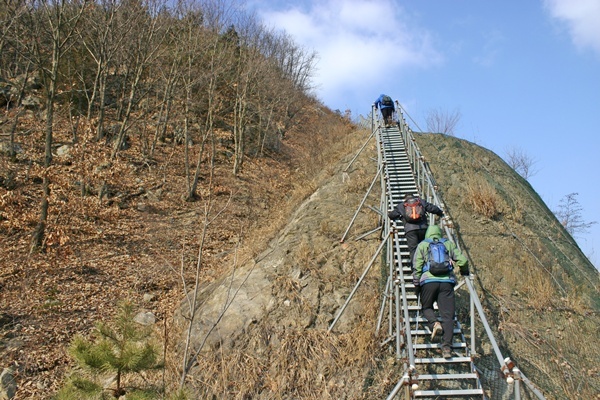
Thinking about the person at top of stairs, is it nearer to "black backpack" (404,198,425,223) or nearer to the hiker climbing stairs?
the hiker climbing stairs

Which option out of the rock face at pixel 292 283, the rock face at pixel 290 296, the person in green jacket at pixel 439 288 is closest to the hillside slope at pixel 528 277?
the person in green jacket at pixel 439 288

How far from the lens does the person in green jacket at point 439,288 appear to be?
6.09m

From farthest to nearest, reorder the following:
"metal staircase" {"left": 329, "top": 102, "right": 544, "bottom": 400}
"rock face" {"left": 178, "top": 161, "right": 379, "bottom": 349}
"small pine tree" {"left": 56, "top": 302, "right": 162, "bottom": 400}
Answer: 1. "rock face" {"left": 178, "top": 161, "right": 379, "bottom": 349}
2. "metal staircase" {"left": 329, "top": 102, "right": 544, "bottom": 400}
3. "small pine tree" {"left": 56, "top": 302, "right": 162, "bottom": 400}

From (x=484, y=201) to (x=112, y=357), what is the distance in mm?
→ 9744

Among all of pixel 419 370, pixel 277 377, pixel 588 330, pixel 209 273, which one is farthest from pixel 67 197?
pixel 588 330

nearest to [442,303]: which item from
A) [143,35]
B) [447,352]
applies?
[447,352]

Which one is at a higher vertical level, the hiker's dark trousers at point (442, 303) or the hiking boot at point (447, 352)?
the hiker's dark trousers at point (442, 303)

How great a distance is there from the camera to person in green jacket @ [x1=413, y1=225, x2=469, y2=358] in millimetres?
6086

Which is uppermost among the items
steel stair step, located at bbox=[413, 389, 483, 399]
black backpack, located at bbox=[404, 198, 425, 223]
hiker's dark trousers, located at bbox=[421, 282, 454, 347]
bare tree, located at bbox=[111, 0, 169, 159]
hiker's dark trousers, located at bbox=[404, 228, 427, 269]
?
bare tree, located at bbox=[111, 0, 169, 159]

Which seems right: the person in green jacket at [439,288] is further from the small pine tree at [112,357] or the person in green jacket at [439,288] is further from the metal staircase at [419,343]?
the small pine tree at [112,357]

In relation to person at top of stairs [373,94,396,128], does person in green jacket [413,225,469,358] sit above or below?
below

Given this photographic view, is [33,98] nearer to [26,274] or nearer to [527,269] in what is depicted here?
[26,274]

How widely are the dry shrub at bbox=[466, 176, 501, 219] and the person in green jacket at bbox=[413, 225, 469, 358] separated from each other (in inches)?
227

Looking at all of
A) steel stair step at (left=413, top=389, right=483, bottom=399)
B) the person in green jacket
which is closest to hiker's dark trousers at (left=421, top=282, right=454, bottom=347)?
Answer: the person in green jacket
